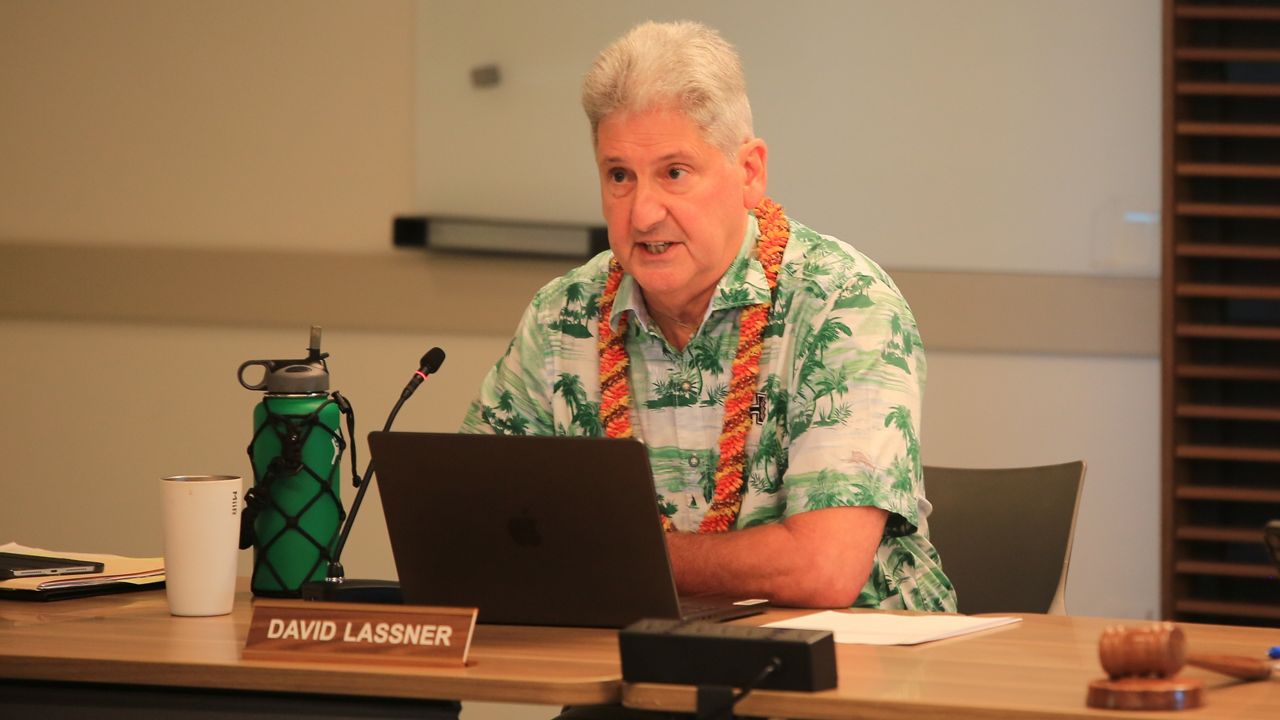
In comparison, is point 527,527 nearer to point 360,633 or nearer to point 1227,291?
point 360,633

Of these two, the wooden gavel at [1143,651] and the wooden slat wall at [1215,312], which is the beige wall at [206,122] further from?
the wooden gavel at [1143,651]

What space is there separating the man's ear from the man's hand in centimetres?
53

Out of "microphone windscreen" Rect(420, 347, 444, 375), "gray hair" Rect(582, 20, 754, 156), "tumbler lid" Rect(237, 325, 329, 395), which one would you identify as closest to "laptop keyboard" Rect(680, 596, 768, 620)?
"microphone windscreen" Rect(420, 347, 444, 375)

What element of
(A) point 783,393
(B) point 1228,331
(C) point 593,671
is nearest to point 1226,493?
(B) point 1228,331

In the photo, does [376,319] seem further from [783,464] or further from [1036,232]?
[783,464]

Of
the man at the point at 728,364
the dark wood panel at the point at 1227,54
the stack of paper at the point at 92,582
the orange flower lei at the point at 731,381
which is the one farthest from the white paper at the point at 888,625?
the dark wood panel at the point at 1227,54

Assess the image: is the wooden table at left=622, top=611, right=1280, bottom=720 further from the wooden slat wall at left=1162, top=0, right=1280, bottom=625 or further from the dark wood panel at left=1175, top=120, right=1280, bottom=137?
the dark wood panel at left=1175, top=120, right=1280, bottom=137

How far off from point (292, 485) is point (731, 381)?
653 mm

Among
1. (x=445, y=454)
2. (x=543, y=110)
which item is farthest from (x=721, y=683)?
(x=543, y=110)

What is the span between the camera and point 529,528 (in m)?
1.66

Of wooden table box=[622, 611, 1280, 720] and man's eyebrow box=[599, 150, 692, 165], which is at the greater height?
man's eyebrow box=[599, 150, 692, 165]

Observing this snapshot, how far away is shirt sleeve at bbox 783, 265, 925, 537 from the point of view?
79.1 inches

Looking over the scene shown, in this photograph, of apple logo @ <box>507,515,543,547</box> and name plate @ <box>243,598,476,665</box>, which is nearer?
name plate @ <box>243,598,476,665</box>

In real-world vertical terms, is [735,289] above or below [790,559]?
above
